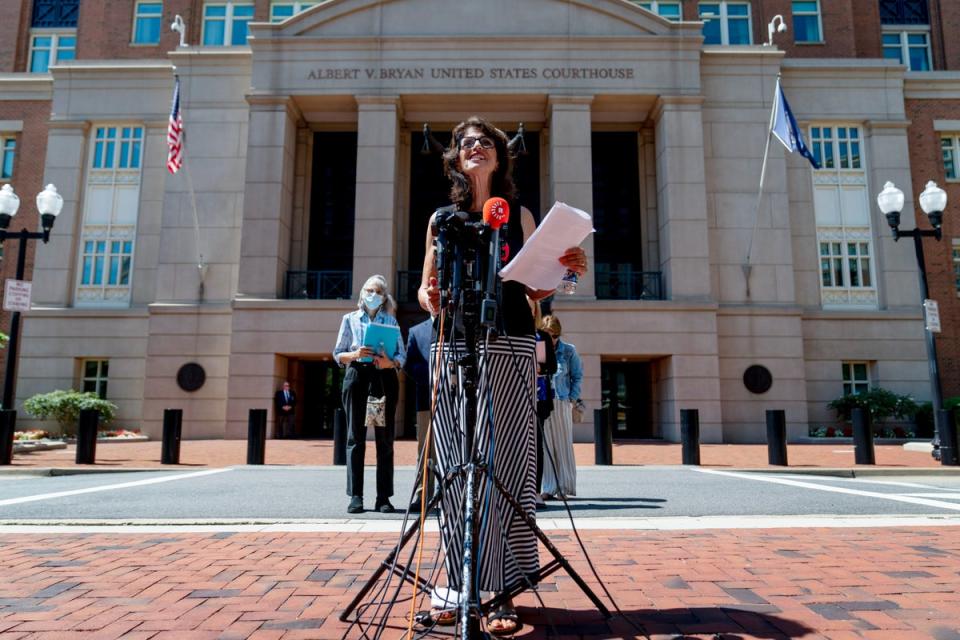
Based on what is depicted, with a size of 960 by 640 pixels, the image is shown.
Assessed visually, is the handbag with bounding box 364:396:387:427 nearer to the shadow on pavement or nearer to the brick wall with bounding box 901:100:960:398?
the shadow on pavement

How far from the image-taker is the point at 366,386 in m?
6.47

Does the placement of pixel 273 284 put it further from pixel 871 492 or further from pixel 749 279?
pixel 871 492

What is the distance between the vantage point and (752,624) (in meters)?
2.78

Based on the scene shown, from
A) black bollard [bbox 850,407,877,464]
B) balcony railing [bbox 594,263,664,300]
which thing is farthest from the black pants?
balcony railing [bbox 594,263,664,300]

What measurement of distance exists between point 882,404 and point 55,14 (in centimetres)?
3667

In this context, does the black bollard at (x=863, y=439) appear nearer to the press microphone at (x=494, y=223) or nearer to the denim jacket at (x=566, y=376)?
the denim jacket at (x=566, y=376)

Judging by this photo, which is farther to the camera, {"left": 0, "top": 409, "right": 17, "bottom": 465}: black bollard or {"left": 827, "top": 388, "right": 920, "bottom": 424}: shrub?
{"left": 827, "top": 388, "right": 920, "bottom": 424}: shrub

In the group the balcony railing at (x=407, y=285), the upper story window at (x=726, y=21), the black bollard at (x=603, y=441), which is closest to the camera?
the black bollard at (x=603, y=441)

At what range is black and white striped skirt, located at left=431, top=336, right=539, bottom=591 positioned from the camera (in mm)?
2779

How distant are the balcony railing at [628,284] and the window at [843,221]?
19.9 ft

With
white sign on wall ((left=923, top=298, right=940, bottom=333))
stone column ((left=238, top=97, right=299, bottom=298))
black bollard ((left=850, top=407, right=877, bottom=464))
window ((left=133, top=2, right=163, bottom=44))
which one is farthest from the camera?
window ((left=133, top=2, right=163, bottom=44))

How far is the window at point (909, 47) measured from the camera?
2847 centimetres

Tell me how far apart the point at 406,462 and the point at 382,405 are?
694 centimetres

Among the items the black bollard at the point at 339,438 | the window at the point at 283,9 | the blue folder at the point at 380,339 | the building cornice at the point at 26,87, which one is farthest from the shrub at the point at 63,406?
the blue folder at the point at 380,339
